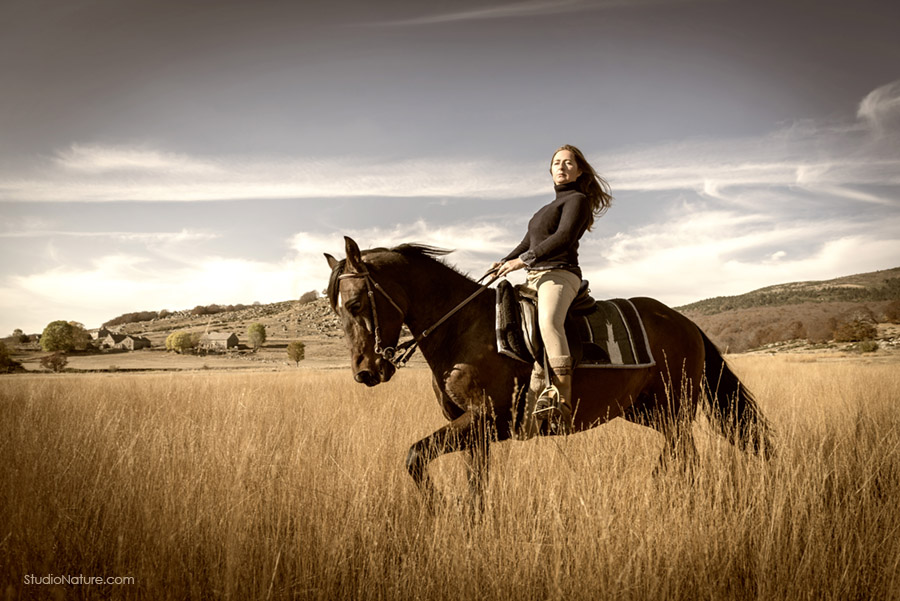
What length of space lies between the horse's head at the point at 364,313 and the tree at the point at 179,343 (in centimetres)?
7158

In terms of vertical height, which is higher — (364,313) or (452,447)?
(364,313)

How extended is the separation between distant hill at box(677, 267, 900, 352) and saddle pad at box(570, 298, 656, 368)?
42.4ft

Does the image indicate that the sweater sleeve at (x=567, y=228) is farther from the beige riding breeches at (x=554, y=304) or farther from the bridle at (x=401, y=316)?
the bridle at (x=401, y=316)

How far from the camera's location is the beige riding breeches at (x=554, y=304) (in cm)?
374

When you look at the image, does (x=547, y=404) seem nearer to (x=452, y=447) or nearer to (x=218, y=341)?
(x=452, y=447)

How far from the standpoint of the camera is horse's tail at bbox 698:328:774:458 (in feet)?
14.8

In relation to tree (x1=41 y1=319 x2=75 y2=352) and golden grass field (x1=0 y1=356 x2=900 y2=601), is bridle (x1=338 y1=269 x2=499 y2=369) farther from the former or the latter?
tree (x1=41 y1=319 x2=75 y2=352)

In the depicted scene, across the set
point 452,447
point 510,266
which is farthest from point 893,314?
point 452,447

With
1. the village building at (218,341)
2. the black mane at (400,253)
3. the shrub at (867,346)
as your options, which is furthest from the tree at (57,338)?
the shrub at (867,346)

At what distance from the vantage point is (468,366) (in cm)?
367

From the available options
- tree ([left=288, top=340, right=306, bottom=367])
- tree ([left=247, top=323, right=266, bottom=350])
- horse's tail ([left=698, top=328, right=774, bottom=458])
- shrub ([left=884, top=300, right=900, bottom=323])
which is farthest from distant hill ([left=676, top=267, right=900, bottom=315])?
tree ([left=247, top=323, right=266, bottom=350])

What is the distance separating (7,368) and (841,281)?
87597 mm

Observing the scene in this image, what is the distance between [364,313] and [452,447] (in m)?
1.16

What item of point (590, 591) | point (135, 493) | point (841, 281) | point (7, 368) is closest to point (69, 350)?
point (7, 368)
